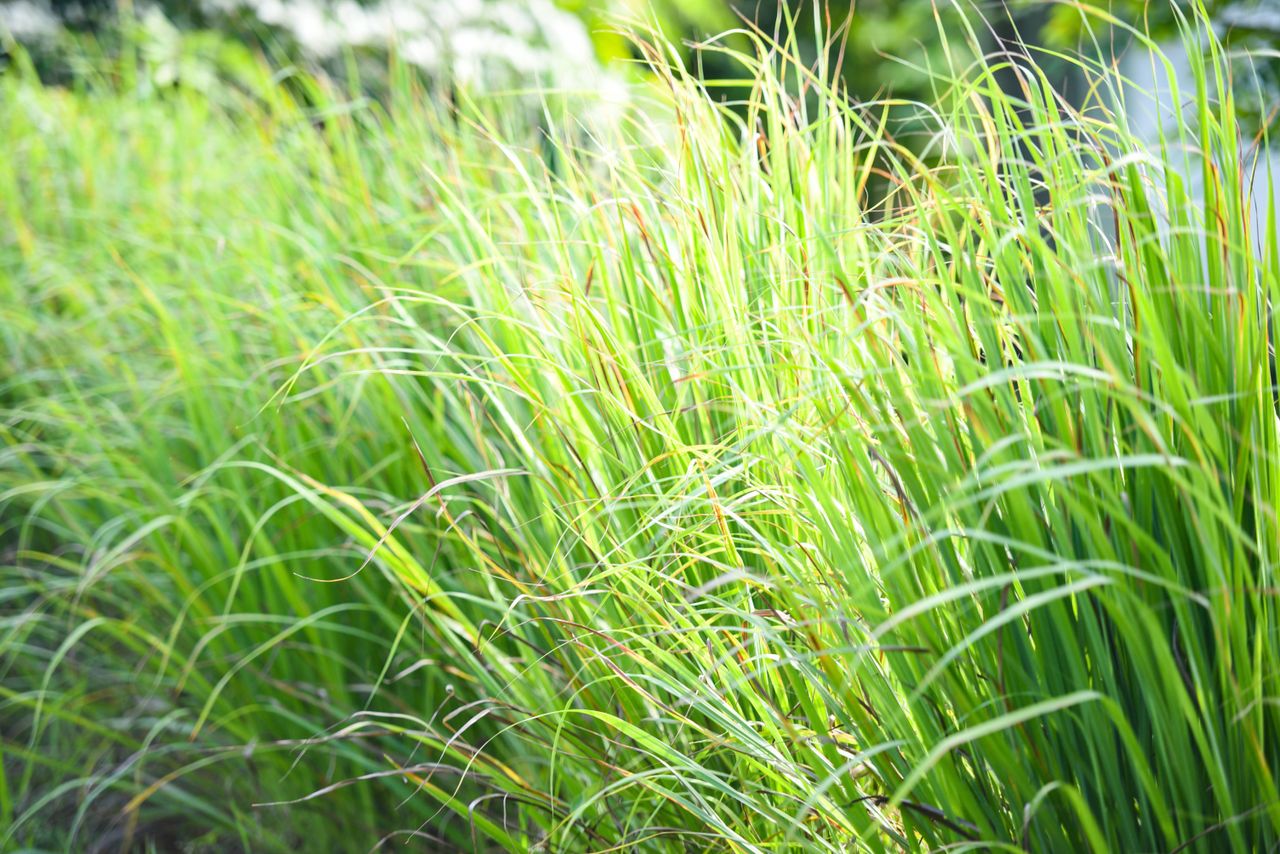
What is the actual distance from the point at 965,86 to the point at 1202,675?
0.55m

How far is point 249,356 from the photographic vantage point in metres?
2.10

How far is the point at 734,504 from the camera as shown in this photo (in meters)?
1.03

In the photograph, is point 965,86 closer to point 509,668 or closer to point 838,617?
point 838,617

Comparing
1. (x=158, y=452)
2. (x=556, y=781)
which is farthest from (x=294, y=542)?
(x=556, y=781)

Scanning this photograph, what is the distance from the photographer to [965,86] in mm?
1020

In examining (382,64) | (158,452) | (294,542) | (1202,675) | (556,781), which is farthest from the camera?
(382,64)

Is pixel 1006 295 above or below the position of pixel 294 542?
above

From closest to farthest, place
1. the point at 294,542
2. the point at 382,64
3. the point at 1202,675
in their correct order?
the point at 1202,675
the point at 294,542
the point at 382,64

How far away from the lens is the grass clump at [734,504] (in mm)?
816

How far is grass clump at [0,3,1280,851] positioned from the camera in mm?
816

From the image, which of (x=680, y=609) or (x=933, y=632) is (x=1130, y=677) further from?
(x=680, y=609)

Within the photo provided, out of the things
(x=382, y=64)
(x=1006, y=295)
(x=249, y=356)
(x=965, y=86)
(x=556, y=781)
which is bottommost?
(x=556, y=781)

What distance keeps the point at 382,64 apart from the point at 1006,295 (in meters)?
4.79

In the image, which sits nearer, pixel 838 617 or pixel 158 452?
pixel 838 617
